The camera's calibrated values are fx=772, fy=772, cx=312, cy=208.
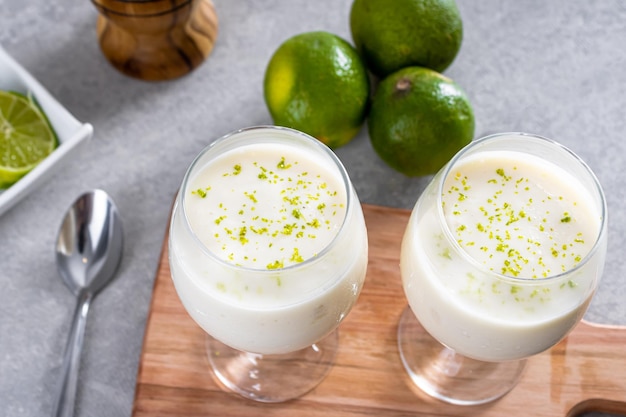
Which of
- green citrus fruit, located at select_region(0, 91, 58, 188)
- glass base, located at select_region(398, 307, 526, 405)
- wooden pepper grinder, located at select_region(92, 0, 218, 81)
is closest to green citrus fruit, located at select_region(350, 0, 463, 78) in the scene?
wooden pepper grinder, located at select_region(92, 0, 218, 81)

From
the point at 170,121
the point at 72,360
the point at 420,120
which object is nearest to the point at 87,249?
the point at 72,360

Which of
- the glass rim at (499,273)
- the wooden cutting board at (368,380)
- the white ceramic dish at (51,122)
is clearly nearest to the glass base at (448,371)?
the wooden cutting board at (368,380)

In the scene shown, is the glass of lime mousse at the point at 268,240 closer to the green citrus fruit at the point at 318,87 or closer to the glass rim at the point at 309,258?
the glass rim at the point at 309,258

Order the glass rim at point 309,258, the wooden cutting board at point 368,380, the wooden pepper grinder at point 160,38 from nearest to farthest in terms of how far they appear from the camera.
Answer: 1. the glass rim at point 309,258
2. the wooden cutting board at point 368,380
3. the wooden pepper grinder at point 160,38

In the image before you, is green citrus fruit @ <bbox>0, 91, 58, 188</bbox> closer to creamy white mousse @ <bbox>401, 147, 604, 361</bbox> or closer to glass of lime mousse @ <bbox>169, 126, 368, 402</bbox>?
glass of lime mousse @ <bbox>169, 126, 368, 402</bbox>

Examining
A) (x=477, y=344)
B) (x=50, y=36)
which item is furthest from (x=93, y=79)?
(x=477, y=344)
